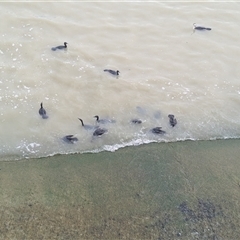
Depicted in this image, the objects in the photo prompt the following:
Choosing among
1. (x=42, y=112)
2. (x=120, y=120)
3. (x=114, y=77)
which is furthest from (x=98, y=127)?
(x=114, y=77)

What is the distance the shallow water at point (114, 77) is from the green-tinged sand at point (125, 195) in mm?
511

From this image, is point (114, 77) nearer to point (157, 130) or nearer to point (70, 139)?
point (157, 130)

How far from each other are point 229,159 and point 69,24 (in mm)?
6224

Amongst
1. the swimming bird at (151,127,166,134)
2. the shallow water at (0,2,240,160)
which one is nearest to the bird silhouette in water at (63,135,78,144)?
the shallow water at (0,2,240,160)

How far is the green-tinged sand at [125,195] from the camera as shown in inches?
238

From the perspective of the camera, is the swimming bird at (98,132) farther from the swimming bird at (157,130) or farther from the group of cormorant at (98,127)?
the swimming bird at (157,130)

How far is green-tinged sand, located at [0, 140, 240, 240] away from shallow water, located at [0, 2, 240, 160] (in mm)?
511

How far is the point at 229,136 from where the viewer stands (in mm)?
8133

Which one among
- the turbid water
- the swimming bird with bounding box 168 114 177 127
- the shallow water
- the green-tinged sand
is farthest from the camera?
the swimming bird with bounding box 168 114 177 127

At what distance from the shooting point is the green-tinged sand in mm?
6043

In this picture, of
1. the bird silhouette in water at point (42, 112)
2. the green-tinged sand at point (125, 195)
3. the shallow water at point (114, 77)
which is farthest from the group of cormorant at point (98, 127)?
the green-tinged sand at point (125, 195)

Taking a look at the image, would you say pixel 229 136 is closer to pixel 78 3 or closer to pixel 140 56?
pixel 140 56

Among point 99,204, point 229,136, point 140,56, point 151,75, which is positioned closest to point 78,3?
point 140,56

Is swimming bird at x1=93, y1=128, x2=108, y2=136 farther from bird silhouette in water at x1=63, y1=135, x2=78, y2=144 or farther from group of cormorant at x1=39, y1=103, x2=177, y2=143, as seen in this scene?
bird silhouette in water at x1=63, y1=135, x2=78, y2=144
